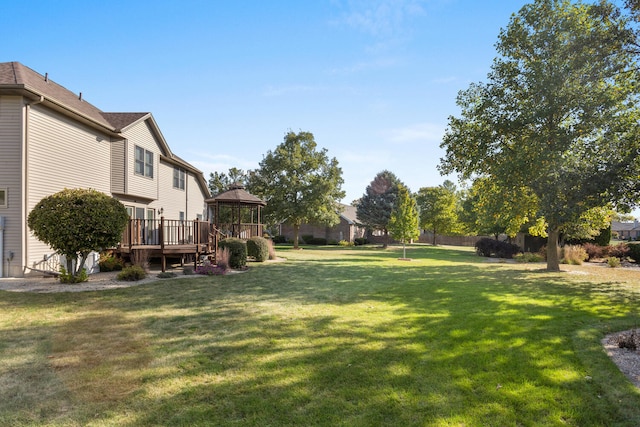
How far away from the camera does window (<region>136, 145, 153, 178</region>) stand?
17.3 metres

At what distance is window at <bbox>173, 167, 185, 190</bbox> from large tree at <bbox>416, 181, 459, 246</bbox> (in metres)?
34.0

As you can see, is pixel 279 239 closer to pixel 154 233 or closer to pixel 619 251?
pixel 154 233

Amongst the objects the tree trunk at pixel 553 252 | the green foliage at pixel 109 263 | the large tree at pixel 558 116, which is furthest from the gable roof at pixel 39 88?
the tree trunk at pixel 553 252

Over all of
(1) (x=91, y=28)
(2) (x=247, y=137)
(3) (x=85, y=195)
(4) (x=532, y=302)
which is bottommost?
(4) (x=532, y=302)

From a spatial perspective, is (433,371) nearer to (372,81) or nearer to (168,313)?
(168,313)

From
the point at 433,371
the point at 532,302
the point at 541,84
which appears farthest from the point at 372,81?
the point at 433,371

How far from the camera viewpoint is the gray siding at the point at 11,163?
37.8 feet

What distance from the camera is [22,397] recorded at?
12.7 ft

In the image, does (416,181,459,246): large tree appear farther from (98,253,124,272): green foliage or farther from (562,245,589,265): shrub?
(98,253,124,272): green foliage

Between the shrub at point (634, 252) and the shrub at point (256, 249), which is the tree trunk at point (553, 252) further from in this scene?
the shrub at point (256, 249)

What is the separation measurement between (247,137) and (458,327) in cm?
1716

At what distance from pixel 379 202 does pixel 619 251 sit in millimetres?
26637

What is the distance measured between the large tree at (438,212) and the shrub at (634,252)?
2740 centimetres

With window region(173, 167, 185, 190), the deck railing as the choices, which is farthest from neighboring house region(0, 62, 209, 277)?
window region(173, 167, 185, 190)
